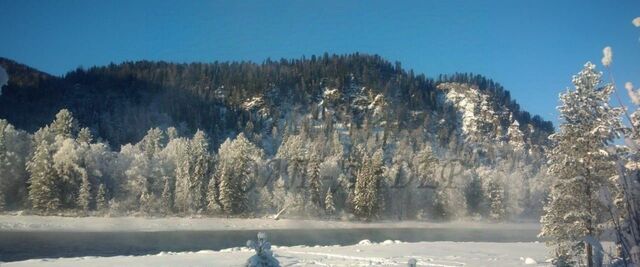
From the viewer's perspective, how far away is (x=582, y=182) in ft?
74.7

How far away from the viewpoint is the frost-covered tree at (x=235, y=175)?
75400 mm

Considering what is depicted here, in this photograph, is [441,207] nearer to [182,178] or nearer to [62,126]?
[182,178]

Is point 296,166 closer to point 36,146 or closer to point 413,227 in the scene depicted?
point 413,227

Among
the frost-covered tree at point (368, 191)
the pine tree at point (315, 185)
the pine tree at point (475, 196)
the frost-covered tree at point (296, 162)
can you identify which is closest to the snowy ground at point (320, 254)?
the pine tree at point (315, 185)

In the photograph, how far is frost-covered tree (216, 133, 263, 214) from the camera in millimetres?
75400

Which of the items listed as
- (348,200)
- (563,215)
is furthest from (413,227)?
(563,215)

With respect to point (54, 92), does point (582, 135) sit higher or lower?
lower

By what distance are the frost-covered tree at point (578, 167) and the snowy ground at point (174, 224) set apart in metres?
50.1

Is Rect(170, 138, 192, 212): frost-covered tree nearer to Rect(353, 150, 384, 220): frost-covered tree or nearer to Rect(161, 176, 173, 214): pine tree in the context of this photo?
Rect(161, 176, 173, 214): pine tree

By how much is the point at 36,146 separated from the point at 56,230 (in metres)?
17.5

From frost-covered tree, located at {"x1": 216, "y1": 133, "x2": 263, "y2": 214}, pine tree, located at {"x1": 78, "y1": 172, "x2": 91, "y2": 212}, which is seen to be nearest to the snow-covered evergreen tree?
pine tree, located at {"x1": 78, "y1": 172, "x2": 91, "y2": 212}

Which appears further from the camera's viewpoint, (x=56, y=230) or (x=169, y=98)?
(x=169, y=98)

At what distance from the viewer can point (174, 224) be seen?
218 feet

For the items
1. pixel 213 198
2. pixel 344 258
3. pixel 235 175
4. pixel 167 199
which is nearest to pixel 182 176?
pixel 167 199
